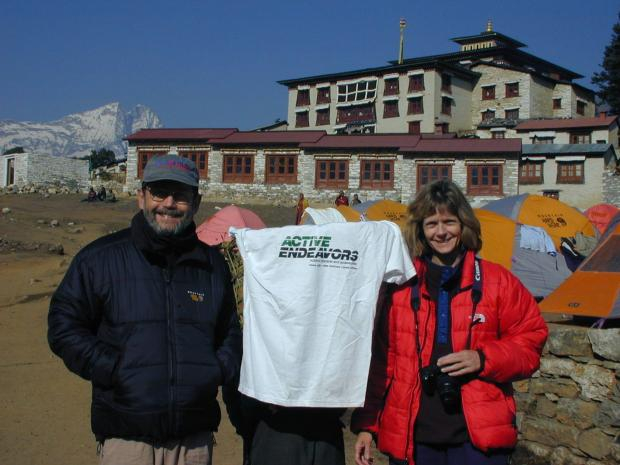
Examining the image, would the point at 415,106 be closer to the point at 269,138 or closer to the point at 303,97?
the point at 303,97

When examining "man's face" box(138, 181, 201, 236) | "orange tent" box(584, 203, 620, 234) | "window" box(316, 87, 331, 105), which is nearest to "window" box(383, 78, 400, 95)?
"window" box(316, 87, 331, 105)

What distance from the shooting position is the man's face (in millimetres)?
2992

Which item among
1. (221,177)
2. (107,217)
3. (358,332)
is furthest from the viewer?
(221,177)

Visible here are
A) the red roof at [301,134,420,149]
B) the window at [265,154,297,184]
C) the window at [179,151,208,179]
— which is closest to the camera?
the red roof at [301,134,420,149]

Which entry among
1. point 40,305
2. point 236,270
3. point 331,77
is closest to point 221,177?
point 331,77

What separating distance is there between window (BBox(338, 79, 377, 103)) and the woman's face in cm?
4693

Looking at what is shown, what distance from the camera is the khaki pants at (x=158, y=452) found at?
2.80 meters

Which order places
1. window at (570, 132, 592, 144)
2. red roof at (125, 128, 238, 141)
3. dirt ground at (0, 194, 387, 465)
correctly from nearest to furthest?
dirt ground at (0, 194, 387, 465), red roof at (125, 128, 238, 141), window at (570, 132, 592, 144)

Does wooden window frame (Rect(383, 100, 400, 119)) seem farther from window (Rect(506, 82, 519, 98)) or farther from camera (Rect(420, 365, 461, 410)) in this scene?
camera (Rect(420, 365, 461, 410))

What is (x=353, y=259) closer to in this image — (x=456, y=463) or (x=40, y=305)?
(x=456, y=463)

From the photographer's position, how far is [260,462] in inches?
125

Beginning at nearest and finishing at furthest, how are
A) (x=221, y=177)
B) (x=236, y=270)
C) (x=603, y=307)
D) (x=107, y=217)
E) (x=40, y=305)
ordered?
(x=603, y=307)
(x=236, y=270)
(x=40, y=305)
(x=107, y=217)
(x=221, y=177)

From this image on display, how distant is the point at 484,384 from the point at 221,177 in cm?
3464

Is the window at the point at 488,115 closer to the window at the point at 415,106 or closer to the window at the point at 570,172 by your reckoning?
the window at the point at 415,106
